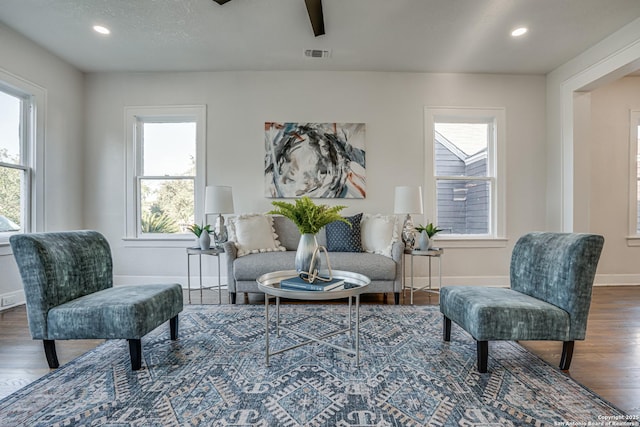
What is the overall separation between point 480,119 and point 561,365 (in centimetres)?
320

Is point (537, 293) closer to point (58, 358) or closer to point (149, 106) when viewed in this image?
point (58, 358)

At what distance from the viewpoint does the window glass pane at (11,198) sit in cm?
313

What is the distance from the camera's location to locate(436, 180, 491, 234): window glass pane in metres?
4.07

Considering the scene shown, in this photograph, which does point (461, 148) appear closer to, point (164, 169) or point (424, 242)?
point (424, 242)

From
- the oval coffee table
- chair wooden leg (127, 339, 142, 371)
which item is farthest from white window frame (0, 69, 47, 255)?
the oval coffee table

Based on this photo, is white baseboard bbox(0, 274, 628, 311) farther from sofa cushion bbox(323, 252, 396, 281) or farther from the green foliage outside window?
the green foliage outside window

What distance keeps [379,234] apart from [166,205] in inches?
108

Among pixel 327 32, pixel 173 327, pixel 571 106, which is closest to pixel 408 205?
pixel 327 32

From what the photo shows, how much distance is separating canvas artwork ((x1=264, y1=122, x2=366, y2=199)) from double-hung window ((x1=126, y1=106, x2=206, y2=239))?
923 mm

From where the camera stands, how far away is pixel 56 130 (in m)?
3.62

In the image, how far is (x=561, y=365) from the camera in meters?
1.86

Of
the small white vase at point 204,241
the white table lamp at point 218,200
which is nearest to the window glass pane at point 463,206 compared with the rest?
the white table lamp at point 218,200

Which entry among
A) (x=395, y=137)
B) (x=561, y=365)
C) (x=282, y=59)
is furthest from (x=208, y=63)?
(x=561, y=365)

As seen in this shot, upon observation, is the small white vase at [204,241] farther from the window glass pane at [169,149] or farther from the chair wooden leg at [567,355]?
the chair wooden leg at [567,355]
